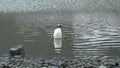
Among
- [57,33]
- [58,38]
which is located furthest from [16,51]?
[58,38]

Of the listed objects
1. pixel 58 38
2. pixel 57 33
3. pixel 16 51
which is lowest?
pixel 16 51

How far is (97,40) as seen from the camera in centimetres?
2012

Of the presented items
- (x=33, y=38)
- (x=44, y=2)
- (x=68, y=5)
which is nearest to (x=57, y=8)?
(x=68, y=5)

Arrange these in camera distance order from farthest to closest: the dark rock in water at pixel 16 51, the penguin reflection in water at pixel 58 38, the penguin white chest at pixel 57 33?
the penguin white chest at pixel 57 33, the penguin reflection in water at pixel 58 38, the dark rock in water at pixel 16 51

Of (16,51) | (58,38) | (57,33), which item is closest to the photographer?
(16,51)

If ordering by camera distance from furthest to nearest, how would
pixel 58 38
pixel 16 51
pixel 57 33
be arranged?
1. pixel 58 38
2. pixel 57 33
3. pixel 16 51

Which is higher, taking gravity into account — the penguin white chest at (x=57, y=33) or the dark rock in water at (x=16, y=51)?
the penguin white chest at (x=57, y=33)

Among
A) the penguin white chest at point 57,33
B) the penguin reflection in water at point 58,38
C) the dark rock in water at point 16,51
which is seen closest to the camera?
the dark rock in water at point 16,51

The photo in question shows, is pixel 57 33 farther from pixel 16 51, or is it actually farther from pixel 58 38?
pixel 16 51

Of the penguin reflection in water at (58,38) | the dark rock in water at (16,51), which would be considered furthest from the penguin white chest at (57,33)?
the dark rock in water at (16,51)

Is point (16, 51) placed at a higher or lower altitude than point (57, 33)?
lower

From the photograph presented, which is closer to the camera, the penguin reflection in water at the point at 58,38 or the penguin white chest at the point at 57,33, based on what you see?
the penguin reflection in water at the point at 58,38

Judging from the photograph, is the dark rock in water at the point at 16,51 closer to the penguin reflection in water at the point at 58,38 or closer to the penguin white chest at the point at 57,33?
the penguin reflection in water at the point at 58,38

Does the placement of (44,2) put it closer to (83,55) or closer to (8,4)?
(8,4)
